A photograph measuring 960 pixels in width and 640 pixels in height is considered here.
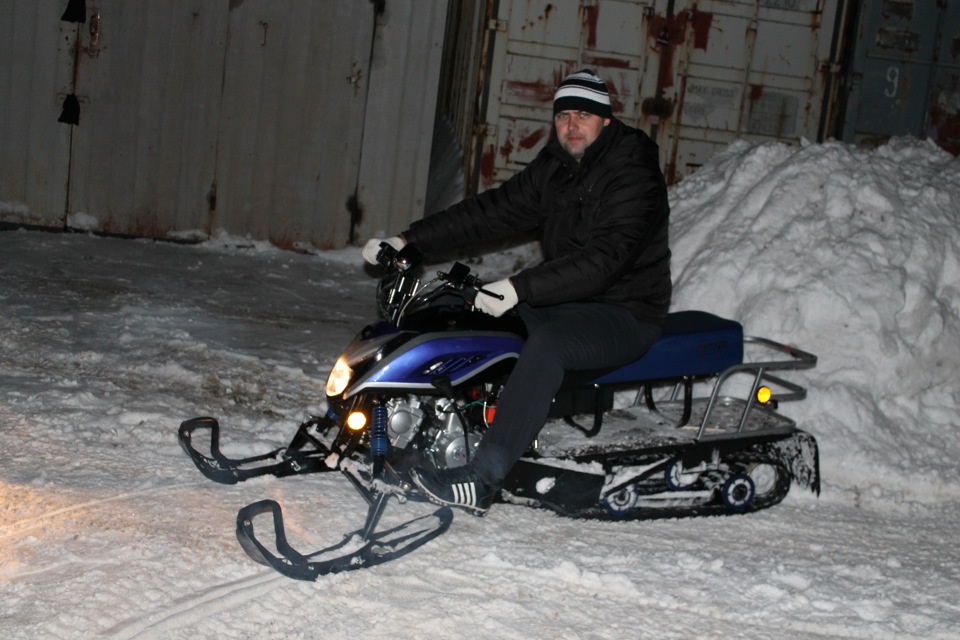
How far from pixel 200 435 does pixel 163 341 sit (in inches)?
64.0

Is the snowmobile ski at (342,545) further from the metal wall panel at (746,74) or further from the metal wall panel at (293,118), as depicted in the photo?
the metal wall panel at (746,74)

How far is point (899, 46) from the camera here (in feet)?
32.0

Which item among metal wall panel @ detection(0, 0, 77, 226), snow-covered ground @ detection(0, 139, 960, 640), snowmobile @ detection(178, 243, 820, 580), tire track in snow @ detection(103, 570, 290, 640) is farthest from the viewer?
metal wall panel @ detection(0, 0, 77, 226)

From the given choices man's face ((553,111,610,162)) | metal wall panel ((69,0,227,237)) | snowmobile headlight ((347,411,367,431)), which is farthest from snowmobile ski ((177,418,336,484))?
metal wall panel ((69,0,227,237))

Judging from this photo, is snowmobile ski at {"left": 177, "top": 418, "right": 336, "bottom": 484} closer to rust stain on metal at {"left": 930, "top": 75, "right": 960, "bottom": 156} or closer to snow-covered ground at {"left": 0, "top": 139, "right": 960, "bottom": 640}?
snow-covered ground at {"left": 0, "top": 139, "right": 960, "bottom": 640}

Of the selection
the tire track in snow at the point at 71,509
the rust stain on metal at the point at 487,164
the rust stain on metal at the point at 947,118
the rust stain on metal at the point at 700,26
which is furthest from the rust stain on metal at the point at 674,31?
the tire track in snow at the point at 71,509

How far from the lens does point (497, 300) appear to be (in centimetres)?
430

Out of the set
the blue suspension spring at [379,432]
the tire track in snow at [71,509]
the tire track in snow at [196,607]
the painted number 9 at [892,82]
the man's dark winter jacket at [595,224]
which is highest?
the painted number 9 at [892,82]

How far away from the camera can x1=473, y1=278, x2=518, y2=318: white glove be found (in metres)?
4.29

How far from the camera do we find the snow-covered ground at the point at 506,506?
12.4 ft

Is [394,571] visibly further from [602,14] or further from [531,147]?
[602,14]

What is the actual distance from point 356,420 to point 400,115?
6.00 metres

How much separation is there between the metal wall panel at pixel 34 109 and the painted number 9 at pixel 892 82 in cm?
755

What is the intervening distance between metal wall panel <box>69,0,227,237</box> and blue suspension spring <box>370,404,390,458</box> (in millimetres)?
6100
